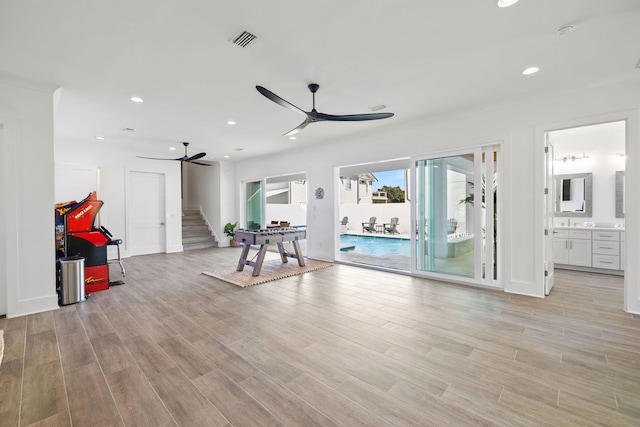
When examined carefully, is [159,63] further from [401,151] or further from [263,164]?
[263,164]

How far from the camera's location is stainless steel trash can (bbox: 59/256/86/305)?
3.74 m

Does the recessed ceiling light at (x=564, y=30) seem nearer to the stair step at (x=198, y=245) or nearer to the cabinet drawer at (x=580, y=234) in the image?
the cabinet drawer at (x=580, y=234)

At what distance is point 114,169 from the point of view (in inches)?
279

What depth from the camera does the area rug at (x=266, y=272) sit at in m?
4.84

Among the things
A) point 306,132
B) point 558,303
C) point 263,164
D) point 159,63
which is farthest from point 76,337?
point 263,164

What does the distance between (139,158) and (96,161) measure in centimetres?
93

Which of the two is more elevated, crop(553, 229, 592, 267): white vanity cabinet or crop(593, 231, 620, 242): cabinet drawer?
crop(593, 231, 620, 242): cabinet drawer

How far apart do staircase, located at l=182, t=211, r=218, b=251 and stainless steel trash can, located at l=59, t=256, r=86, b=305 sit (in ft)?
15.7

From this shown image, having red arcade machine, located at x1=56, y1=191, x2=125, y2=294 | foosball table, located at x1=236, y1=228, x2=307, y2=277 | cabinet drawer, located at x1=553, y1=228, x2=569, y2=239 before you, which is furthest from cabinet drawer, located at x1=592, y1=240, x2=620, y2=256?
red arcade machine, located at x1=56, y1=191, x2=125, y2=294

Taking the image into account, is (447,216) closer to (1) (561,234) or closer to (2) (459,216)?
(2) (459,216)

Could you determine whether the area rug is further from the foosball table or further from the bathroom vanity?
the bathroom vanity

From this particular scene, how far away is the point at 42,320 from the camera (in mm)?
3195

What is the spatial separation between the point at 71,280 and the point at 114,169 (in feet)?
A: 14.1

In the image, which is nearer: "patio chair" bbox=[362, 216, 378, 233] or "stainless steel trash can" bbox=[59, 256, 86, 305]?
"stainless steel trash can" bbox=[59, 256, 86, 305]
